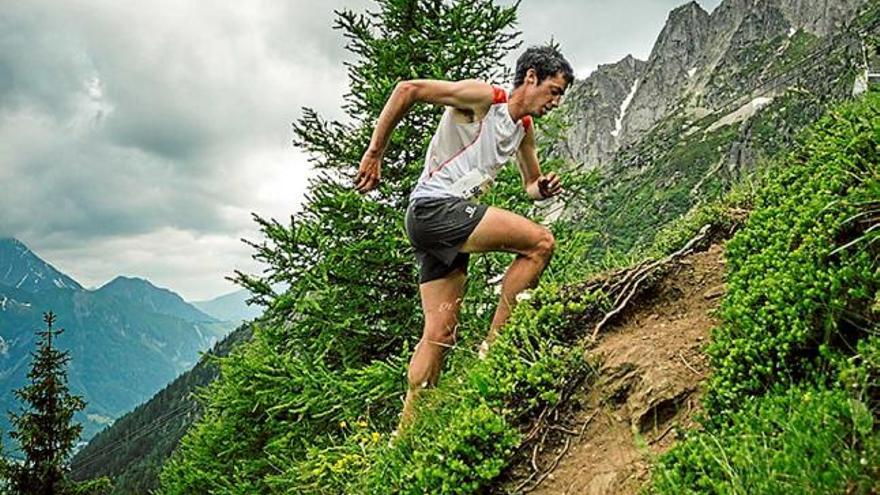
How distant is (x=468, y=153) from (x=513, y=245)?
710 mm

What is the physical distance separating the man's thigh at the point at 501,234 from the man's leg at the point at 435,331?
0.36 m

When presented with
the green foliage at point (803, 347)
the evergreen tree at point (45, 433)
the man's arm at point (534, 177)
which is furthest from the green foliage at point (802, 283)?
the evergreen tree at point (45, 433)

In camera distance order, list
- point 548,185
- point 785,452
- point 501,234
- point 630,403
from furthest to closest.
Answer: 1. point 548,185
2. point 501,234
3. point 630,403
4. point 785,452

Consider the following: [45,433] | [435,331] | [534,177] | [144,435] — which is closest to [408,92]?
[534,177]

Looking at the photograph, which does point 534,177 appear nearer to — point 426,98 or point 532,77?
point 532,77

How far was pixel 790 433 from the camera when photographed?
2266mm

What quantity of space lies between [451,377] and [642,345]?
1.47m

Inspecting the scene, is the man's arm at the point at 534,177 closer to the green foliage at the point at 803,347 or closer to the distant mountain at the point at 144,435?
the green foliage at the point at 803,347

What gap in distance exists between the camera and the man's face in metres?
4.53

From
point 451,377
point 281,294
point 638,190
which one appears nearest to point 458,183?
point 451,377

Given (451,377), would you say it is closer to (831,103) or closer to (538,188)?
(538,188)

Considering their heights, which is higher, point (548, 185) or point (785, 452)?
point (548, 185)

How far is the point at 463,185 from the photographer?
15.1ft

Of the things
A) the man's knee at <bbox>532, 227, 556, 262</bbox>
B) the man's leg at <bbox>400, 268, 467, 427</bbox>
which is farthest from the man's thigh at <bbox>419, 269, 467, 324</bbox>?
the man's knee at <bbox>532, 227, 556, 262</bbox>
